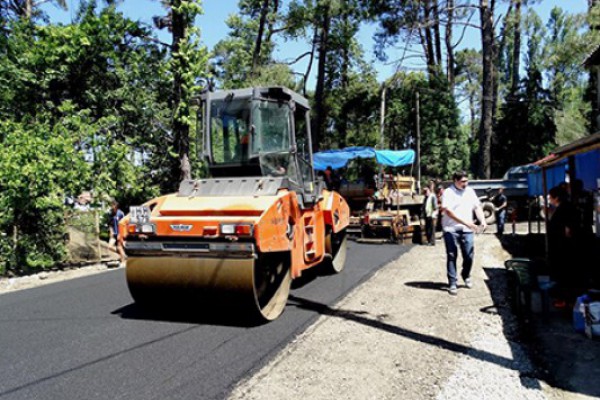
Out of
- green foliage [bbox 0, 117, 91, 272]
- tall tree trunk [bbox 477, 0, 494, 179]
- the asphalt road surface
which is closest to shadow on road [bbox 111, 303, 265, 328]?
the asphalt road surface

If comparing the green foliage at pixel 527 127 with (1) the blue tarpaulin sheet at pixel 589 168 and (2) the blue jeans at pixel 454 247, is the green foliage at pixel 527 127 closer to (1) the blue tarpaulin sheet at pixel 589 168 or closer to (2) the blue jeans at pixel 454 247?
(1) the blue tarpaulin sheet at pixel 589 168

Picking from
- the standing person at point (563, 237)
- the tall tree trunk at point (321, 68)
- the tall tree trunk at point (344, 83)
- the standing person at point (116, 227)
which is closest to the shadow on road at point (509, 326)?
the standing person at point (563, 237)

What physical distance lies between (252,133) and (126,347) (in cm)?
300

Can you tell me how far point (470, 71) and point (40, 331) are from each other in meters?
41.8

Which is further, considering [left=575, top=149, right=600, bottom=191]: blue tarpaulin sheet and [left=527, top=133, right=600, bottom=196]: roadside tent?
[left=575, top=149, right=600, bottom=191]: blue tarpaulin sheet

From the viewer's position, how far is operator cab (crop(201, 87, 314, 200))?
6.47 m

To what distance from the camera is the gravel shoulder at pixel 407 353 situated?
3846 mm

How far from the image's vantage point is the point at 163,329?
5.55 meters

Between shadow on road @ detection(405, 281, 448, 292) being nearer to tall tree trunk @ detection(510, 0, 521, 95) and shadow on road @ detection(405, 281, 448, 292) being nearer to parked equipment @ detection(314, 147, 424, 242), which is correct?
parked equipment @ detection(314, 147, 424, 242)

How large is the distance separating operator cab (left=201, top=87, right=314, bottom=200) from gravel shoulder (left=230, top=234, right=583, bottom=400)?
1949 millimetres

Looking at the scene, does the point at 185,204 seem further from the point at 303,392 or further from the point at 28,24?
the point at 28,24

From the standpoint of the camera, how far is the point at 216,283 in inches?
207

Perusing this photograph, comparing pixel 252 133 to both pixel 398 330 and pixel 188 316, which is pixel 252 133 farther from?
pixel 398 330

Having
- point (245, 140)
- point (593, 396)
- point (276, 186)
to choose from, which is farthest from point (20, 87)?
point (593, 396)
